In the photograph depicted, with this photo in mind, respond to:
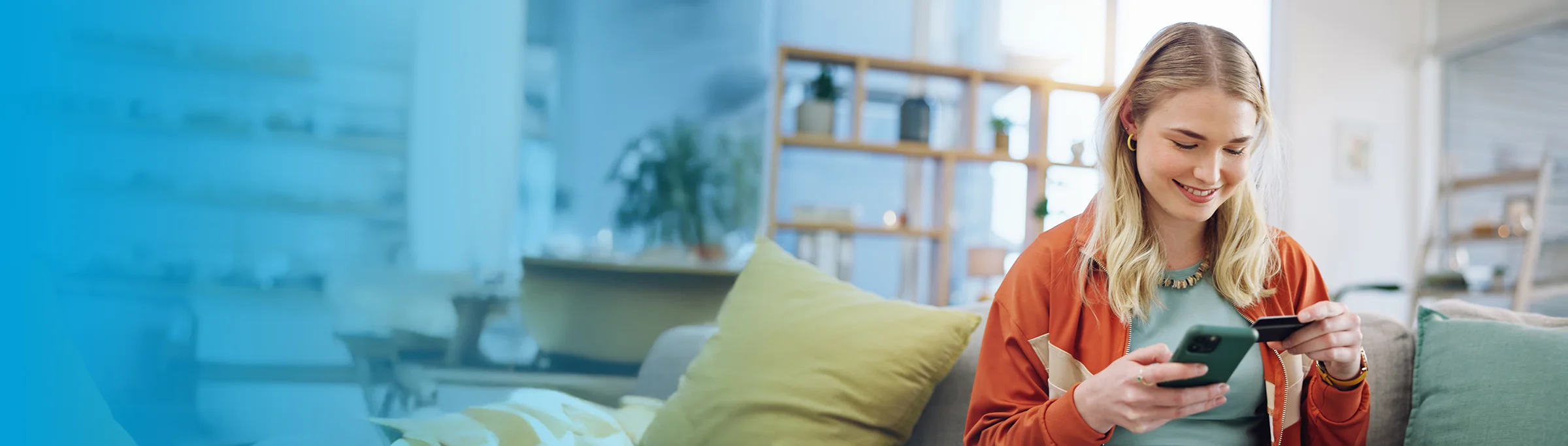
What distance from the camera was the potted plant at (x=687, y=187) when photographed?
2.98m

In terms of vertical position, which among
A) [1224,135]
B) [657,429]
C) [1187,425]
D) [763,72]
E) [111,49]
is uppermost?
[763,72]

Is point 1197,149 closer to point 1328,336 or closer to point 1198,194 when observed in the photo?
point 1198,194

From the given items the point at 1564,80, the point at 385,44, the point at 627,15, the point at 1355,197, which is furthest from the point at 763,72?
the point at 1564,80

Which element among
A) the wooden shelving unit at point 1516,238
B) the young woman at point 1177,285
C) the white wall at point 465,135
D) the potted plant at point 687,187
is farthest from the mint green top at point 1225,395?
the wooden shelving unit at point 1516,238

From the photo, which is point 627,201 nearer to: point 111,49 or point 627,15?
point 627,15

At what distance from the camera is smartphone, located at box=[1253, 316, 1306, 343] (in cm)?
86

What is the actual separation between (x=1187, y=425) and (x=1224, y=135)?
1.09 ft

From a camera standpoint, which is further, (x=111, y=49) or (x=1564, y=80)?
(x=1564, y=80)

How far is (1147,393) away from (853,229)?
2815mm

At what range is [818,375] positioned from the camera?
1.25m

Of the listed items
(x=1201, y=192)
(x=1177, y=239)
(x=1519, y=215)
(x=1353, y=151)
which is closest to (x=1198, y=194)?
(x=1201, y=192)

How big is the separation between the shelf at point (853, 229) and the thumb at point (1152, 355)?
9.01ft

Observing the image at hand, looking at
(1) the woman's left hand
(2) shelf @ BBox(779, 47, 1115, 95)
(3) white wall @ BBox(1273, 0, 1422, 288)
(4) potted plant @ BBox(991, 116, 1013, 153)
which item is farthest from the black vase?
(1) the woman's left hand

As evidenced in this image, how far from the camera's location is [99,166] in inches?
63.4
